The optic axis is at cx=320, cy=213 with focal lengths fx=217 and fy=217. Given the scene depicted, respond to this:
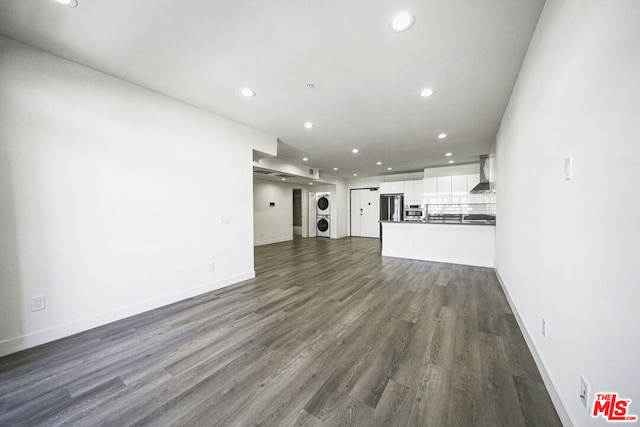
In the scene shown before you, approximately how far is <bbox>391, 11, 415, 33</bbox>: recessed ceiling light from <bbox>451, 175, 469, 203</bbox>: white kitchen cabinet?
5549mm

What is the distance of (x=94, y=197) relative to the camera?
2.22 metres

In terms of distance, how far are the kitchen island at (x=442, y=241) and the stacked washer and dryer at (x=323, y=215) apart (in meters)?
A: 3.86

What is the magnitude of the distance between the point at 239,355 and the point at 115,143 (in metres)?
2.53

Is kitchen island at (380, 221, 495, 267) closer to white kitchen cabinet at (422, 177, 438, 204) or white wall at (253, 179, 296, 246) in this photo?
white kitchen cabinet at (422, 177, 438, 204)

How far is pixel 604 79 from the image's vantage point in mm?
880

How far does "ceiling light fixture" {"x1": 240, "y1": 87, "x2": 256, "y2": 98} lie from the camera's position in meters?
2.55

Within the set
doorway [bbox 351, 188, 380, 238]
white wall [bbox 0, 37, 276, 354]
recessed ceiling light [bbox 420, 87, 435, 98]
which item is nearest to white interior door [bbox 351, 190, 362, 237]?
doorway [bbox 351, 188, 380, 238]

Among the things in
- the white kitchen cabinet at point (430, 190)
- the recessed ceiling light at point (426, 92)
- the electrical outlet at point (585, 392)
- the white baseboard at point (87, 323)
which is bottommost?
the white baseboard at point (87, 323)

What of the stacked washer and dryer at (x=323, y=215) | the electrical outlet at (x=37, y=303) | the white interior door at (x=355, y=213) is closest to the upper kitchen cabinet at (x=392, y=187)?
the white interior door at (x=355, y=213)

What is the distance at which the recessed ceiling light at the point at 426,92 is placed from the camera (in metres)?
2.52

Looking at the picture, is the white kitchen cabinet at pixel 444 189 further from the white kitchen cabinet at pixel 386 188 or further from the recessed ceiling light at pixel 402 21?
the recessed ceiling light at pixel 402 21

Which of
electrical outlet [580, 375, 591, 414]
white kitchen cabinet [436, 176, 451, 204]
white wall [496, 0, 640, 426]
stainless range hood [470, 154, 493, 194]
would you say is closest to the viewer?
white wall [496, 0, 640, 426]

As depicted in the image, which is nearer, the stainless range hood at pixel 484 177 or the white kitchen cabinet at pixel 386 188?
the stainless range hood at pixel 484 177

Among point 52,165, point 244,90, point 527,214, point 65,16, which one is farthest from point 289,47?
point 527,214
